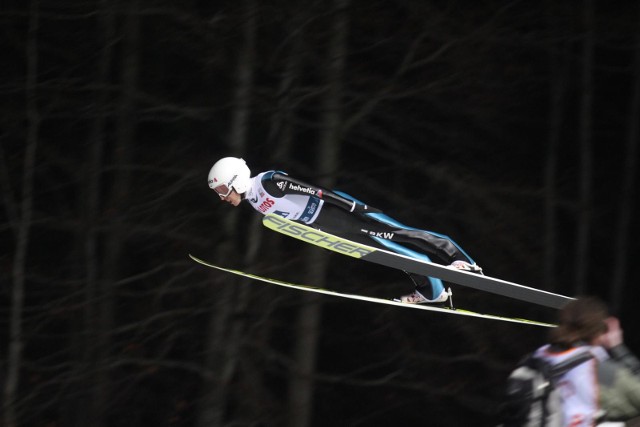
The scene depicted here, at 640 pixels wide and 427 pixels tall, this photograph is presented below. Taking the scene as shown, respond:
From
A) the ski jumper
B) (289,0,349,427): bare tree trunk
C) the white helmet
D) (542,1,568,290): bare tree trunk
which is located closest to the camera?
the white helmet

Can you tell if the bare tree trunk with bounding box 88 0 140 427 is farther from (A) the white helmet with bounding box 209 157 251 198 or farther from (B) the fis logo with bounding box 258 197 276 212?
(A) the white helmet with bounding box 209 157 251 198

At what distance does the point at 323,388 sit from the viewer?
1283cm

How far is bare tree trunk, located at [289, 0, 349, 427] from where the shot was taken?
915 cm

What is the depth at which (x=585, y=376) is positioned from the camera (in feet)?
11.6

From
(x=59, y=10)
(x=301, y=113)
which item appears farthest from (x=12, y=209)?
(x=301, y=113)

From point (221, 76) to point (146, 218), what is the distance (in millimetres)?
1528

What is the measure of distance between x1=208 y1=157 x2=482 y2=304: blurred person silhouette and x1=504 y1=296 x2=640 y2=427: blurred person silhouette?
2.08 m

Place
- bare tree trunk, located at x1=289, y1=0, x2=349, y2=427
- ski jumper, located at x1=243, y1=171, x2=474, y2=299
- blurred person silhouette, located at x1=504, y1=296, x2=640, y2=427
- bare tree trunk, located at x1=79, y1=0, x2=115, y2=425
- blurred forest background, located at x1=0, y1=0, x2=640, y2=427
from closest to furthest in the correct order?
blurred person silhouette, located at x1=504, y1=296, x2=640, y2=427 < ski jumper, located at x1=243, y1=171, x2=474, y2=299 < bare tree trunk, located at x1=79, y1=0, x2=115, y2=425 < blurred forest background, located at x1=0, y1=0, x2=640, y2=427 < bare tree trunk, located at x1=289, y1=0, x2=349, y2=427

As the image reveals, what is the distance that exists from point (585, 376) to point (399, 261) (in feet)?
7.01

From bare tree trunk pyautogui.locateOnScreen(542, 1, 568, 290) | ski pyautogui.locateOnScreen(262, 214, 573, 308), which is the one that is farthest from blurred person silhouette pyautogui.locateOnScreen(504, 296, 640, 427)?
bare tree trunk pyautogui.locateOnScreen(542, 1, 568, 290)

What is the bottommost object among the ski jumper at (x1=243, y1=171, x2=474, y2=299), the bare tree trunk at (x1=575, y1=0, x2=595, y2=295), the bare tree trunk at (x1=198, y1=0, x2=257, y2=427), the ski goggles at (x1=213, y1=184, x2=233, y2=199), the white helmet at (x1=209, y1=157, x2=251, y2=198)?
the ski goggles at (x1=213, y1=184, x2=233, y2=199)

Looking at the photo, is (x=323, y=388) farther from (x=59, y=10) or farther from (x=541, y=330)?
(x=59, y=10)

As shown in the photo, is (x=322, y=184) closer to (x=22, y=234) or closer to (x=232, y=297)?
(x=232, y=297)

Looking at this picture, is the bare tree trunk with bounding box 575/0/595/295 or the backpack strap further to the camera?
the bare tree trunk with bounding box 575/0/595/295
